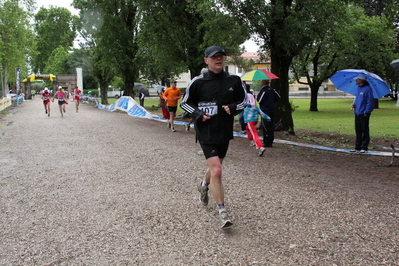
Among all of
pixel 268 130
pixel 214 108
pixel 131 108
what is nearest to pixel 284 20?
pixel 268 130

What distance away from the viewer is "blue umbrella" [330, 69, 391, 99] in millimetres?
9812

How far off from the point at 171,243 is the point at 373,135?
1201cm

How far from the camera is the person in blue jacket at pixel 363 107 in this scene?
959 centimetres

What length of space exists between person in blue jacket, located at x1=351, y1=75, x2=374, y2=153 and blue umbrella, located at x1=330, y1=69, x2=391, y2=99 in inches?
8.9

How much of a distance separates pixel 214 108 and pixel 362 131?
672 cm

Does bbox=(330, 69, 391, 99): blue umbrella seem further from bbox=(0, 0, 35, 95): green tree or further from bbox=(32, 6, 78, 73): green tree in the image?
bbox=(32, 6, 78, 73): green tree

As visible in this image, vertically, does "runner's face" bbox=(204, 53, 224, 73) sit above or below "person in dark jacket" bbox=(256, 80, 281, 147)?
above

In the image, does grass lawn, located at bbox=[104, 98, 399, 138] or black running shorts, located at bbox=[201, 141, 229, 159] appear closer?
black running shorts, located at bbox=[201, 141, 229, 159]

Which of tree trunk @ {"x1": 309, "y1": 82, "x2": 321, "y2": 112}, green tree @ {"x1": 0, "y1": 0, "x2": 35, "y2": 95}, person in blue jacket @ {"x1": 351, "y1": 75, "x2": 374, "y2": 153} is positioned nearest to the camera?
person in blue jacket @ {"x1": 351, "y1": 75, "x2": 374, "y2": 153}

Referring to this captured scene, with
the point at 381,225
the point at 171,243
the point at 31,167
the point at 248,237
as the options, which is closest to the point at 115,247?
the point at 171,243

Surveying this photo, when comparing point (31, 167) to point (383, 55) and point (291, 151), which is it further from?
point (383, 55)

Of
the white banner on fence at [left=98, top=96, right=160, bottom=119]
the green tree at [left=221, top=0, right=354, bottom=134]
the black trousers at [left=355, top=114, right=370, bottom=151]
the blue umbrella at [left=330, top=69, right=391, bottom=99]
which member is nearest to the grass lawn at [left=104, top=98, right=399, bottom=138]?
the white banner on fence at [left=98, top=96, right=160, bottom=119]

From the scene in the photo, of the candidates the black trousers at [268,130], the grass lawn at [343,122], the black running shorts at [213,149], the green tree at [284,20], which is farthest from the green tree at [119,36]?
the black running shorts at [213,149]

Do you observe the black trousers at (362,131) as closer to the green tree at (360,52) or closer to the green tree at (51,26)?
the green tree at (360,52)
